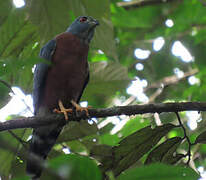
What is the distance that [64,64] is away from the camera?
13.8 feet

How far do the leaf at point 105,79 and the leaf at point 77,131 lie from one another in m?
0.38

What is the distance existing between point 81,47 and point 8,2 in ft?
5.89

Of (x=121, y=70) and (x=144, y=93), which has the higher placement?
(x=121, y=70)

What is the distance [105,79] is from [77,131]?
635 mm

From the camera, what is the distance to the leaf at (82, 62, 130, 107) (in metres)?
3.60

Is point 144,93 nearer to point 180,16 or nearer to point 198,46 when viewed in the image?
point 198,46

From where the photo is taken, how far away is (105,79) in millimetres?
3596

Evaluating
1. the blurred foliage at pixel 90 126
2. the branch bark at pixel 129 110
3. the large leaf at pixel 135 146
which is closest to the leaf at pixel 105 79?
the blurred foliage at pixel 90 126

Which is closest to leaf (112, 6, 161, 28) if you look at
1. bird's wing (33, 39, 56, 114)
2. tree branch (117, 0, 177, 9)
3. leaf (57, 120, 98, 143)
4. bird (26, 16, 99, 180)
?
tree branch (117, 0, 177, 9)

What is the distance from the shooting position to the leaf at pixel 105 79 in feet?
11.8

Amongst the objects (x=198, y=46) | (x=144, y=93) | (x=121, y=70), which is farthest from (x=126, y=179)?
(x=198, y=46)

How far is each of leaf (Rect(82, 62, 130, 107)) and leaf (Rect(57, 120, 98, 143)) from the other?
1.25 feet

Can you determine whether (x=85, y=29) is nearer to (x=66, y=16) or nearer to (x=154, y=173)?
(x=66, y=16)

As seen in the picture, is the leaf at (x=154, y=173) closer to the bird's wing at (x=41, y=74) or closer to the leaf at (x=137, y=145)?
the leaf at (x=137, y=145)
